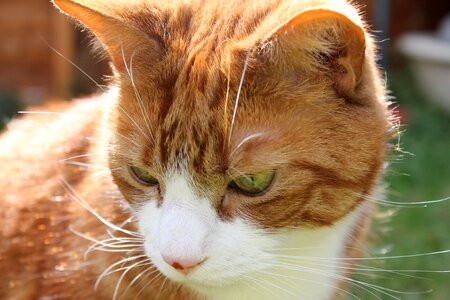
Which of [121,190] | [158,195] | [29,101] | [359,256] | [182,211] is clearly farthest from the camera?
[29,101]

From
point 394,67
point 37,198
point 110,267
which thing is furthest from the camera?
point 394,67

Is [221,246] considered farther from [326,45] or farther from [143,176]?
[326,45]

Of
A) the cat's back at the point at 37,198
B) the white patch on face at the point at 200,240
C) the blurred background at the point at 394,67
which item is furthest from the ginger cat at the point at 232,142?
the blurred background at the point at 394,67

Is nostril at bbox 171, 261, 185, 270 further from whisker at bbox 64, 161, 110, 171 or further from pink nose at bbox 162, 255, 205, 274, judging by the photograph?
whisker at bbox 64, 161, 110, 171

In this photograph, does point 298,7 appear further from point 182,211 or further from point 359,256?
point 359,256

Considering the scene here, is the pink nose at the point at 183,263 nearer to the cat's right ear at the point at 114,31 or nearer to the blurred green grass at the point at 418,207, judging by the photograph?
the cat's right ear at the point at 114,31

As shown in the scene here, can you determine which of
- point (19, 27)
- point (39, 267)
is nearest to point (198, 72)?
point (39, 267)

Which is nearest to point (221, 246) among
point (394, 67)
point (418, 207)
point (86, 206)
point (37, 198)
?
point (86, 206)
